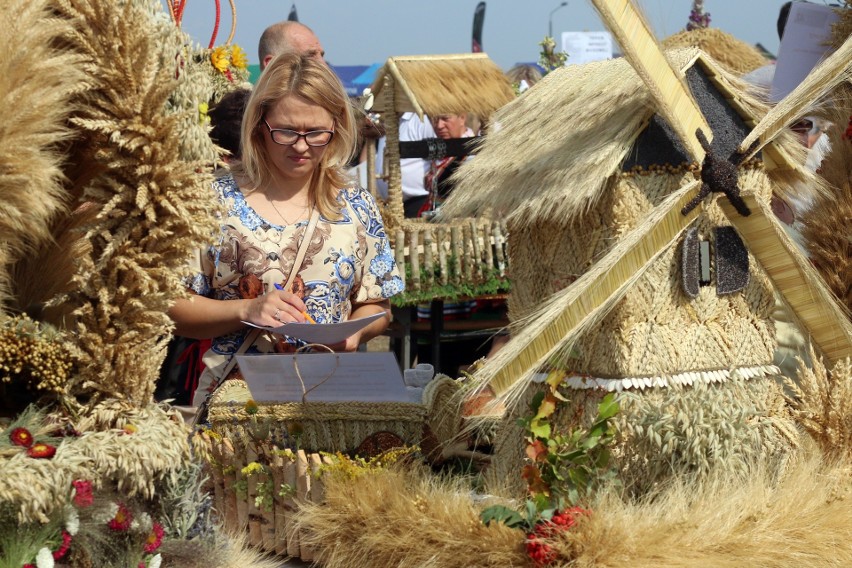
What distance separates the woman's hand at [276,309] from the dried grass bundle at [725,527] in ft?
3.26

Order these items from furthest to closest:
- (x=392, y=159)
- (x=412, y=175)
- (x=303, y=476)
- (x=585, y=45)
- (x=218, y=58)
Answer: (x=585, y=45) → (x=412, y=175) → (x=392, y=159) → (x=218, y=58) → (x=303, y=476)

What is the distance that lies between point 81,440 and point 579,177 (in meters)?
1.44

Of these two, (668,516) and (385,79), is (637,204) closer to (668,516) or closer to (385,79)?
(668,516)

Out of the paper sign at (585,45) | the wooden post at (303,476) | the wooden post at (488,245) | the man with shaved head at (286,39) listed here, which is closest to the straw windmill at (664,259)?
the wooden post at (303,476)

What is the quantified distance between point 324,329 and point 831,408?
4.53 ft

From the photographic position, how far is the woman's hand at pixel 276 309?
9.43 ft

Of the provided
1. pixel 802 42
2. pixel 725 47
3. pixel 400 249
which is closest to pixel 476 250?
pixel 400 249

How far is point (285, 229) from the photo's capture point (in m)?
3.14

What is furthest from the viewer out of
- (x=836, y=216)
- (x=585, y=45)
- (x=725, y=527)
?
(x=585, y=45)

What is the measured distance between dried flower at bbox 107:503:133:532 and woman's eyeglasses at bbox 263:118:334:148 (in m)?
1.45

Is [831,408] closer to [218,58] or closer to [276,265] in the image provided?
[276,265]

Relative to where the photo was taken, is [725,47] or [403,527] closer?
[403,527]

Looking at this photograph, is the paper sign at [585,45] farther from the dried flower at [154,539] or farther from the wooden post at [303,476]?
the dried flower at [154,539]

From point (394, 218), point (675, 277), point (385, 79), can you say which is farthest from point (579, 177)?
point (385, 79)
